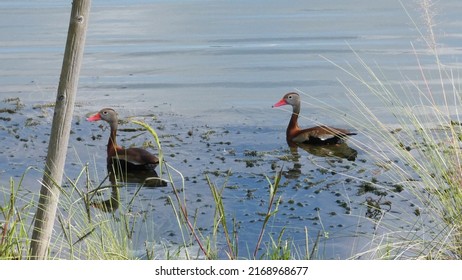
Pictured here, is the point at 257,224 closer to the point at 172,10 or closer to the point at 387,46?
the point at 387,46

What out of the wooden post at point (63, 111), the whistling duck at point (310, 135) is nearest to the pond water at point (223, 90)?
the whistling duck at point (310, 135)

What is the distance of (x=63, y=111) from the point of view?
4.57 meters

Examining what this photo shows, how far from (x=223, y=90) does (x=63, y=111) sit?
9147mm

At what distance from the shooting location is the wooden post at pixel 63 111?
4.54 m

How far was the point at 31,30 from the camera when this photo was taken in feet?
68.7

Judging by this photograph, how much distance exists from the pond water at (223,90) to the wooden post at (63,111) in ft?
2.48

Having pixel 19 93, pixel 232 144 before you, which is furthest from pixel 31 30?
pixel 232 144

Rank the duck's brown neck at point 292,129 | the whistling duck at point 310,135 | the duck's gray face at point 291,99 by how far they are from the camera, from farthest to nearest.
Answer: the duck's gray face at point 291,99
the duck's brown neck at point 292,129
the whistling duck at point 310,135

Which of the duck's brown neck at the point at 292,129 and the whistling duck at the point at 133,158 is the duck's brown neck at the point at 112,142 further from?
the duck's brown neck at the point at 292,129

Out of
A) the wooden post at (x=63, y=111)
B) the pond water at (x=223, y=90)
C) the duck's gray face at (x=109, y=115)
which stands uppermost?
the wooden post at (x=63, y=111)

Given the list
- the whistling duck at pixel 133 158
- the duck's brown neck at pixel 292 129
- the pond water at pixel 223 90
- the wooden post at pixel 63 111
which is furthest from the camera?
the duck's brown neck at pixel 292 129

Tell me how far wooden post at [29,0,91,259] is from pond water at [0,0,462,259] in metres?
0.76

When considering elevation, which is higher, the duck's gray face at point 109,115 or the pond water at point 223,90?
the duck's gray face at point 109,115
